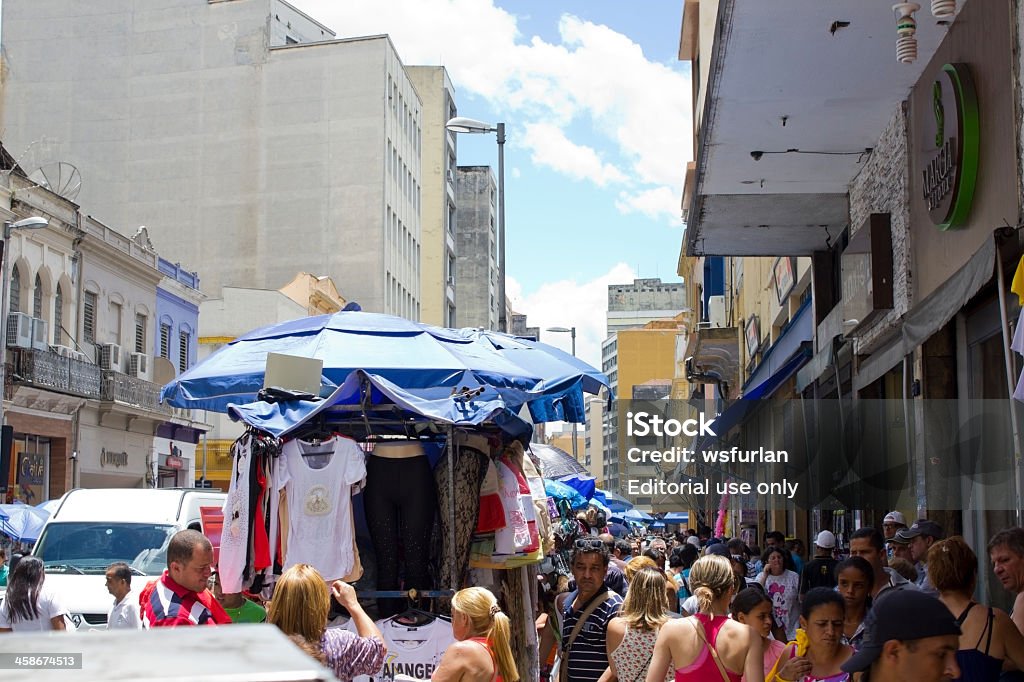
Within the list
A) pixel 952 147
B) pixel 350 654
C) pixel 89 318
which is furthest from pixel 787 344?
pixel 89 318

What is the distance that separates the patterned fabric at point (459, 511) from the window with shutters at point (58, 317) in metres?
25.7

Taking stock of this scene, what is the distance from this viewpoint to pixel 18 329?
93.9 feet

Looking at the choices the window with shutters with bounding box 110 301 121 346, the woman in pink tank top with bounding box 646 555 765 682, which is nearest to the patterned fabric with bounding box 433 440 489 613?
the woman in pink tank top with bounding box 646 555 765 682

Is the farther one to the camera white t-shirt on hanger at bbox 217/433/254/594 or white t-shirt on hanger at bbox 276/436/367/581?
white t-shirt on hanger at bbox 217/433/254/594

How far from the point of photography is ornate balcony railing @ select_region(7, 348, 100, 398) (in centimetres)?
2866

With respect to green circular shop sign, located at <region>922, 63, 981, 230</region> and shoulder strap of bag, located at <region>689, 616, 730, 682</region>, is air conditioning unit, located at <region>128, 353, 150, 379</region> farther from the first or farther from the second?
shoulder strap of bag, located at <region>689, 616, 730, 682</region>

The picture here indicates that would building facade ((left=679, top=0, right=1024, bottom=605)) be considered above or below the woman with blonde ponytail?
above

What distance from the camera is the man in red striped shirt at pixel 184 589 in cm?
625

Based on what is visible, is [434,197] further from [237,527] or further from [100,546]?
[237,527]

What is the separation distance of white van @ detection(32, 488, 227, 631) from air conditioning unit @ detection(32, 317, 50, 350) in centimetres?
1625

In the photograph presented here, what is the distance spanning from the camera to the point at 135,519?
13945 mm

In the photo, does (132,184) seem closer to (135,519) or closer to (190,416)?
(190,416)

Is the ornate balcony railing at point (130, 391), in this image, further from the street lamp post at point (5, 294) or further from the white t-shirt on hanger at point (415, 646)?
the white t-shirt on hanger at point (415, 646)

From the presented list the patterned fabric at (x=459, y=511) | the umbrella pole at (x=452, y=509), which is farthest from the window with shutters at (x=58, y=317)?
the umbrella pole at (x=452, y=509)
